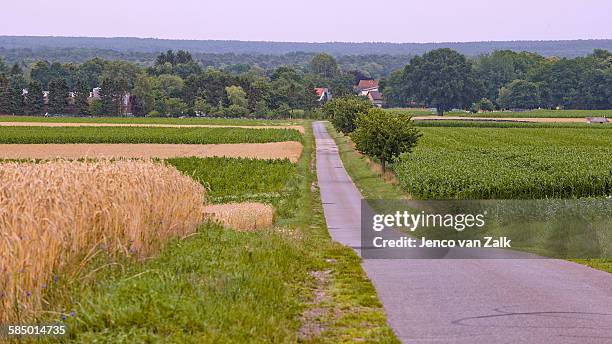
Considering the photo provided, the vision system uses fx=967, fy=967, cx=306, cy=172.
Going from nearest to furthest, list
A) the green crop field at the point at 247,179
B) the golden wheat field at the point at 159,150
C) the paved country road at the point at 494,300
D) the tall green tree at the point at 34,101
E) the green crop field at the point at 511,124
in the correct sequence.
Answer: the paved country road at the point at 494,300 < the green crop field at the point at 247,179 < the golden wheat field at the point at 159,150 < the green crop field at the point at 511,124 < the tall green tree at the point at 34,101

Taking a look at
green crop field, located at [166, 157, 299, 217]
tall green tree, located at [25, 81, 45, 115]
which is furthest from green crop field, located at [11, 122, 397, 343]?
tall green tree, located at [25, 81, 45, 115]

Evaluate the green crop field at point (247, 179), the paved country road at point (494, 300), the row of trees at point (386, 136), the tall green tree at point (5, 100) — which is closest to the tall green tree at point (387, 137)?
the row of trees at point (386, 136)

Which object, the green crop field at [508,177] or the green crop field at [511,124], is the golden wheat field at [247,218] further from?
the green crop field at [511,124]

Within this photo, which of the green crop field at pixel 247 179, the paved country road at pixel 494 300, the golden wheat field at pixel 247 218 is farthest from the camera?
the green crop field at pixel 247 179

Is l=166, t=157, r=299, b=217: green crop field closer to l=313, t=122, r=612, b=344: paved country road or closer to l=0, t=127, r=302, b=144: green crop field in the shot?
l=313, t=122, r=612, b=344: paved country road

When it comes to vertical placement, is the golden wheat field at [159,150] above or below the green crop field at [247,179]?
below

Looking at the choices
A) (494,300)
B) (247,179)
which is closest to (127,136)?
(247,179)

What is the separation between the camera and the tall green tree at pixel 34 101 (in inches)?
7736

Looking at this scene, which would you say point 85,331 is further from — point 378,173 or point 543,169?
point 378,173

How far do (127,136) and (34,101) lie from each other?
3704 inches

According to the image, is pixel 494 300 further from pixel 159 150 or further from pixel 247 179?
pixel 159 150

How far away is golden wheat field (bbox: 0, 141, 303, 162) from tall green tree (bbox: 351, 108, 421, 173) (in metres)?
13.2

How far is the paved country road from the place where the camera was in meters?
13.8

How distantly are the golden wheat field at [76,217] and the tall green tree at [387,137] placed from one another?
40385mm
